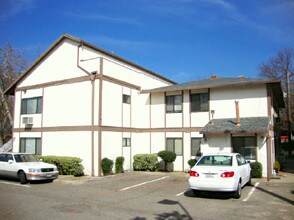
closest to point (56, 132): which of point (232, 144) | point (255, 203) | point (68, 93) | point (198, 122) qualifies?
point (68, 93)

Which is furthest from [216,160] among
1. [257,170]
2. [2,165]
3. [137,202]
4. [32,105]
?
[32,105]

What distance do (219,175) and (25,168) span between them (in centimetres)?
991

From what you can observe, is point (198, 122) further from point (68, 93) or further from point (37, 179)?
point (37, 179)

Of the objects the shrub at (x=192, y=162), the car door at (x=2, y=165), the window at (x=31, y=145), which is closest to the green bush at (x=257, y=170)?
the shrub at (x=192, y=162)

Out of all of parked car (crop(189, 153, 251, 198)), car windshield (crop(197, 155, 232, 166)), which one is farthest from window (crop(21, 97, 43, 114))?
parked car (crop(189, 153, 251, 198))

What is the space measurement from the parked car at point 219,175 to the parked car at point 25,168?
807 cm

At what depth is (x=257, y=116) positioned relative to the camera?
19000 mm

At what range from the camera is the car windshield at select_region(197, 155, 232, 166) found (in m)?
11.5

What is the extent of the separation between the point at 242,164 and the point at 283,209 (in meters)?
3.22

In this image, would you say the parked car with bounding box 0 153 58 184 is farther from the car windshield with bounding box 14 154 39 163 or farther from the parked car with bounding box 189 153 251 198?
the parked car with bounding box 189 153 251 198

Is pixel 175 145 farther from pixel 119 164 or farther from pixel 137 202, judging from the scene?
pixel 137 202

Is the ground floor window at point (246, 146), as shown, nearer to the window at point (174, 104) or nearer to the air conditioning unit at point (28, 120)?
the window at point (174, 104)

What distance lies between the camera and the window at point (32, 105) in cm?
2286

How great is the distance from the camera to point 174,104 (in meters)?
22.2
